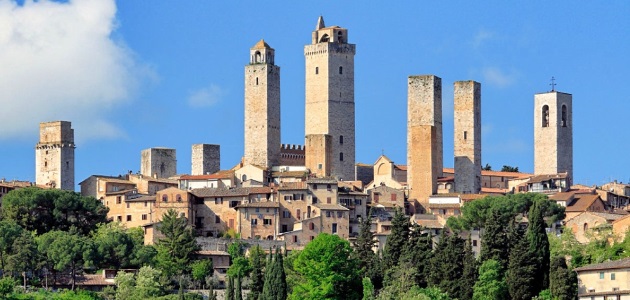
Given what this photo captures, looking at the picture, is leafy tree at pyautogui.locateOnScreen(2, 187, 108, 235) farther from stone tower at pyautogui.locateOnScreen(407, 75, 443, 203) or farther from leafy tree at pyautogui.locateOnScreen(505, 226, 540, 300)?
leafy tree at pyautogui.locateOnScreen(505, 226, 540, 300)

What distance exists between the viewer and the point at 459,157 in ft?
328

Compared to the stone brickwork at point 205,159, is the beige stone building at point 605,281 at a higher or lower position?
lower

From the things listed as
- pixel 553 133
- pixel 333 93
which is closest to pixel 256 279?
pixel 333 93

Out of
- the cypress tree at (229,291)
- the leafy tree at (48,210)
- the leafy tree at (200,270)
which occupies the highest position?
the leafy tree at (48,210)

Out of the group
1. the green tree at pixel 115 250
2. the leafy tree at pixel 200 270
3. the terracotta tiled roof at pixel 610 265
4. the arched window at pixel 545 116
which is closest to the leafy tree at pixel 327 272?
the leafy tree at pixel 200 270

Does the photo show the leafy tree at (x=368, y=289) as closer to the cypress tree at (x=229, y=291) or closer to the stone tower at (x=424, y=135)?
the cypress tree at (x=229, y=291)

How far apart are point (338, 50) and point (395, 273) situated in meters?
32.9

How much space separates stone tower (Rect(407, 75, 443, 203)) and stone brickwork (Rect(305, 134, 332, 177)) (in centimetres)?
410

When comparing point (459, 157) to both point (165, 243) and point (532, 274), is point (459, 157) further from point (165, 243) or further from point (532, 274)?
point (532, 274)

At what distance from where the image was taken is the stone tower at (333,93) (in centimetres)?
10181

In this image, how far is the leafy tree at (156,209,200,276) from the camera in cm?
8031

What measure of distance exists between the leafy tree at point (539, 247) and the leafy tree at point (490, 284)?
1.24 m

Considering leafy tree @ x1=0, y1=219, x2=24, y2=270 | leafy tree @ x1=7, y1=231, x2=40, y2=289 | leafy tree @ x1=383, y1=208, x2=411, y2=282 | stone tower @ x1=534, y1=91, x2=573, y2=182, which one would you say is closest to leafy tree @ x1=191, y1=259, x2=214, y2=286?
leafy tree @ x1=7, y1=231, x2=40, y2=289

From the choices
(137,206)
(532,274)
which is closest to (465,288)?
(532,274)
